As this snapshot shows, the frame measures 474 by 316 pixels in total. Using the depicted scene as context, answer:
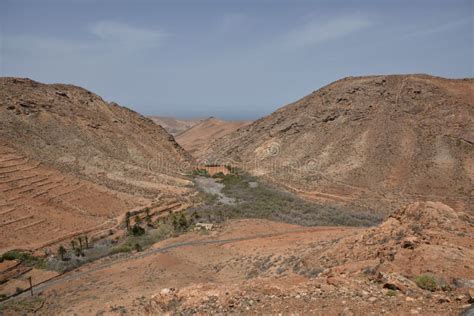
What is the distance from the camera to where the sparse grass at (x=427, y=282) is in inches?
338

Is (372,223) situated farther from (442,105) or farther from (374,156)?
(442,105)

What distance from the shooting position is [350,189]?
39.4 m

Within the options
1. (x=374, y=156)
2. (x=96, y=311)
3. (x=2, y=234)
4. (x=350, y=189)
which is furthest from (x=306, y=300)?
(x=374, y=156)

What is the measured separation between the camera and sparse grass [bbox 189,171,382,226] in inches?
1184

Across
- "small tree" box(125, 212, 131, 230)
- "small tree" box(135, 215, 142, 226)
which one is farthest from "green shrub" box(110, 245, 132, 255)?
"small tree" box(135, 215, 142, 226)

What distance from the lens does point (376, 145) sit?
4334 centimetres

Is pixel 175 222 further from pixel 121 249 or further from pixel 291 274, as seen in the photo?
pixel 291 274

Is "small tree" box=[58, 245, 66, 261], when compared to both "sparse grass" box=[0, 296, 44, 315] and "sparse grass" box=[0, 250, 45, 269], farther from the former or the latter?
"sparse grass" box=[0, 296, 44, 315]

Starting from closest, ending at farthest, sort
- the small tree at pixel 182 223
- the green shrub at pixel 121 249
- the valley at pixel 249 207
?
1. the valley at pixel 249 207
2. the green shrub at pixel 121 249
3. the small tree at pixel 182 223

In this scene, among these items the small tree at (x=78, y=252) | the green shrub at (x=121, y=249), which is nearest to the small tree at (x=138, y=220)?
the green shrub at (x=121, y=249)

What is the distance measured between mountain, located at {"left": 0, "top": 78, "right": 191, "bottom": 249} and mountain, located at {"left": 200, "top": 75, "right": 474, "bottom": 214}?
490 inches

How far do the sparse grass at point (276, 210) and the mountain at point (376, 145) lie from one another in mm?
3104

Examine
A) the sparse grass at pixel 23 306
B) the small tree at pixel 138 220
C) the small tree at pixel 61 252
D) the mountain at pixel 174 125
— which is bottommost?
the sparse grass at pixel 23 306

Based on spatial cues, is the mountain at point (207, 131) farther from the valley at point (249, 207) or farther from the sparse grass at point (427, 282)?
the sparse grass at point (427, 282)
